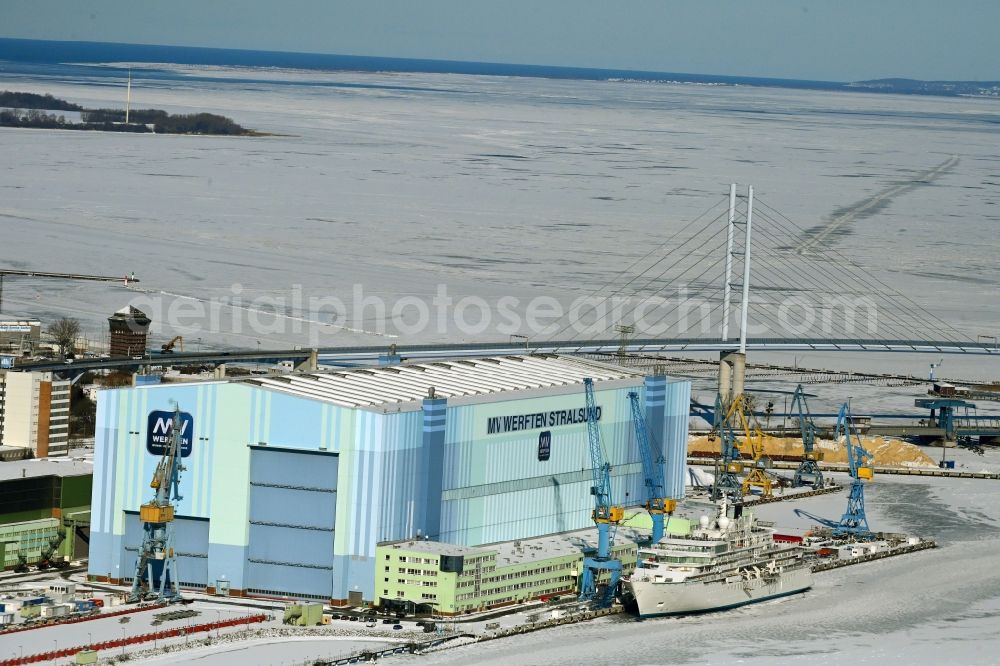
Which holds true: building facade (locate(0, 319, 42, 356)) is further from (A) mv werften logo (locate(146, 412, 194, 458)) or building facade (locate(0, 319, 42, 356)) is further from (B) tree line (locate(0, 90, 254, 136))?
(B) tree line (locate(0, 90, 254, 136))

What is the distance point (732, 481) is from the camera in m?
52.0

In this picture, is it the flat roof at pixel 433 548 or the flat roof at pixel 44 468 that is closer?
the flat roof at pixel 433 548

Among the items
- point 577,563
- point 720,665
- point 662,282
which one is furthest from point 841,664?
point 662,282

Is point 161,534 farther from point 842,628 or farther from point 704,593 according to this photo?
point 842,628

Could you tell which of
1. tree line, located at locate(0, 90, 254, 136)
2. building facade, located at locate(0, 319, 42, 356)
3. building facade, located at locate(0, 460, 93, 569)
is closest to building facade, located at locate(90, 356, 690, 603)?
building facade, located at locate(0, 460, 93, 569)

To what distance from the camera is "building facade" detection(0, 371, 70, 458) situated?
50.6 meters

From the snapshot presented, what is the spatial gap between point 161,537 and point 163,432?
8.52ft

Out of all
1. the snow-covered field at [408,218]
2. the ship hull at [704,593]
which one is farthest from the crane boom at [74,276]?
the ship hull at [704,593]

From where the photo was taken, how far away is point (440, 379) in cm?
4641

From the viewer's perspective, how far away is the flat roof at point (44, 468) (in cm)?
4434

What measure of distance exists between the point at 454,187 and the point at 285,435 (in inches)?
3263

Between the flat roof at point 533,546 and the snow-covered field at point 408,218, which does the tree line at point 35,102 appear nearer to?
the snow-covered field at point 408,218

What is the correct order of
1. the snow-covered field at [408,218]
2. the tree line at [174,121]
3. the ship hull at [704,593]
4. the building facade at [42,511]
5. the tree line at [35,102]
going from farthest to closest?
the tree line at [35,102], the tree line at [174,121], the snow-covered field at [408,218], the building facade at [42,511], the ship hull at [704,593]

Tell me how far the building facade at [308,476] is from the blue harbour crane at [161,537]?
0.55 metres
